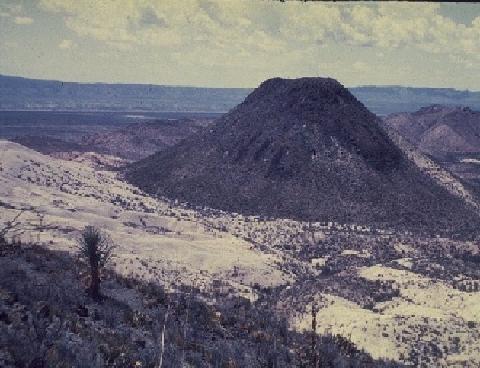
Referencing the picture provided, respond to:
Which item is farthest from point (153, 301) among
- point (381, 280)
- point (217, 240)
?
point (217, 240)

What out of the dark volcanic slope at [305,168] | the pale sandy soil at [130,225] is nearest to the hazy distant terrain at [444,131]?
the dark volcanic slope at [305,168]

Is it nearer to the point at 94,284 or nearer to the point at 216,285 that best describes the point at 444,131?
the point at 216,285

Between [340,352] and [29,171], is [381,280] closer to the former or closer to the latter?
[340,352]

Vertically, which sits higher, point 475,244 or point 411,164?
point 411,164

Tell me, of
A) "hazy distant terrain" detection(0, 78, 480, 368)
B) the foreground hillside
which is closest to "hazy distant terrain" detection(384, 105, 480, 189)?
"hazy distant terrain" detection(0, 78, 480, 368)

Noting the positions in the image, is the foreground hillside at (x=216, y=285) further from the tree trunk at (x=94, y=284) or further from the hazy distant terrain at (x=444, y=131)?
the hazy distant terrain at (x=444, y=131)

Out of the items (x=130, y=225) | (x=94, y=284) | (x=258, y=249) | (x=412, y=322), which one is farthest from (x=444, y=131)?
(x=94, y=284)
